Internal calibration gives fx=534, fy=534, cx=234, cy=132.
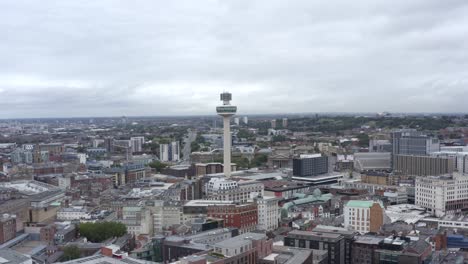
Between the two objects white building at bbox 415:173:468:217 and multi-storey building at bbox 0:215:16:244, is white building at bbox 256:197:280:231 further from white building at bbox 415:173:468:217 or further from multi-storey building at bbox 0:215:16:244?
multi-storey building at bbox 0:215:16:244

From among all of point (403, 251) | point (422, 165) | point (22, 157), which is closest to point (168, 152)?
point (22, 157)

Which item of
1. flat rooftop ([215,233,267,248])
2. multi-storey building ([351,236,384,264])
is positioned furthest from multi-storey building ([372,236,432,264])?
flat rooftop ([215,233,267,248])

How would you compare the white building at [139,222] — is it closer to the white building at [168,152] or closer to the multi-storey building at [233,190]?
the multi-storey building at [233,190]

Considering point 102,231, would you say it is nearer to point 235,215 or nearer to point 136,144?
point 235,215

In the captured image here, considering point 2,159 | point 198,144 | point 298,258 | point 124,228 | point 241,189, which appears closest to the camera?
point 298,258

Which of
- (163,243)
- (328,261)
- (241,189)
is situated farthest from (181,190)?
(328,261)

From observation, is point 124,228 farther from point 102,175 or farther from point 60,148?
point 60,148
